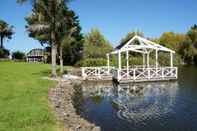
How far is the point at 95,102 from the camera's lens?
715 inches

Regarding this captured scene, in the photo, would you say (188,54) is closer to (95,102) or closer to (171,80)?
(171,80)

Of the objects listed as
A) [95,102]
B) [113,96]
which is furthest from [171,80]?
[95,102]

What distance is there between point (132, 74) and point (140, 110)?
15014mm

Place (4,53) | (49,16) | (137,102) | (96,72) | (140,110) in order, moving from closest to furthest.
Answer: (140,110)
(137,102)
(49,16)
(96,72)
(4,53)

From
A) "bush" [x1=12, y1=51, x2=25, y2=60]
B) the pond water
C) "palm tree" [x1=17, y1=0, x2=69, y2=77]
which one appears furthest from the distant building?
the pond water

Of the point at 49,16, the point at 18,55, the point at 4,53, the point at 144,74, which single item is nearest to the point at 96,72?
the point at 144,74

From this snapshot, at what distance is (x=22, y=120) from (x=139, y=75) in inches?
785

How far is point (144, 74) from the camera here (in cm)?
2952

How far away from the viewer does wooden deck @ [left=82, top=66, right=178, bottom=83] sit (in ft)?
93.5

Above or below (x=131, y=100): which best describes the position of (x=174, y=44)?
above

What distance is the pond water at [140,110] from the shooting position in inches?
473

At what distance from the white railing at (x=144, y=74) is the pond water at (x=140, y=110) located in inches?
262

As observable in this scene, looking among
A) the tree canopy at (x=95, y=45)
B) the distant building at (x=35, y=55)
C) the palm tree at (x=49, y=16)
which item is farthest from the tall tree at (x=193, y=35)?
the palm tree at (x=49, y=16)

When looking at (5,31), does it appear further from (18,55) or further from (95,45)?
(95,45)
